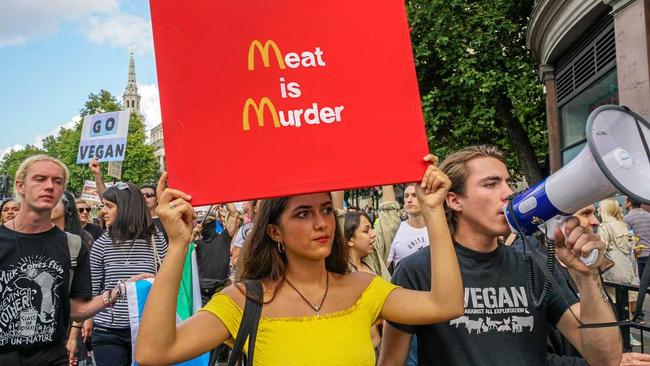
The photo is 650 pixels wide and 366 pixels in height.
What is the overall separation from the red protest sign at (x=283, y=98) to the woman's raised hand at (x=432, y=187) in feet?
0.12

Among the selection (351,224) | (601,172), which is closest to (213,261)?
(351,224)

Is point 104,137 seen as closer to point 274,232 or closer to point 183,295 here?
point 183,295

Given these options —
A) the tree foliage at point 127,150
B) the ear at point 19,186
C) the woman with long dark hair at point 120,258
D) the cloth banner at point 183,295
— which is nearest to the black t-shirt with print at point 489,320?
the cloth banner at point 183,295

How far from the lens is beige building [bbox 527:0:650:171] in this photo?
7477mm

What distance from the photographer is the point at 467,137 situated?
1598 cm

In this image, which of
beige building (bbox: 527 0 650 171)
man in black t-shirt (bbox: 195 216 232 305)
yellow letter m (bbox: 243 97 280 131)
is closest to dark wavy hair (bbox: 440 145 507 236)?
yellow letter m (bbox: 243 97 280 131)

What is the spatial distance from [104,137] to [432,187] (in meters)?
9.15

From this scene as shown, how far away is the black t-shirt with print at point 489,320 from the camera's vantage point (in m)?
2.16

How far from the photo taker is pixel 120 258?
4316 mm

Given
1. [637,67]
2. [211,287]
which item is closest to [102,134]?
[211,287]

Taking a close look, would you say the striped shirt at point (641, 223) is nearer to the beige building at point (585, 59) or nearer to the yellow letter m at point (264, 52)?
the beige building at point (585, 59)

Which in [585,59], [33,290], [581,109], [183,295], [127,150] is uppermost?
[127,150]

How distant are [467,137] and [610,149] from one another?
1457 centimetres

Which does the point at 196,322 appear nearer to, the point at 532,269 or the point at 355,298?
the point at 355,298
